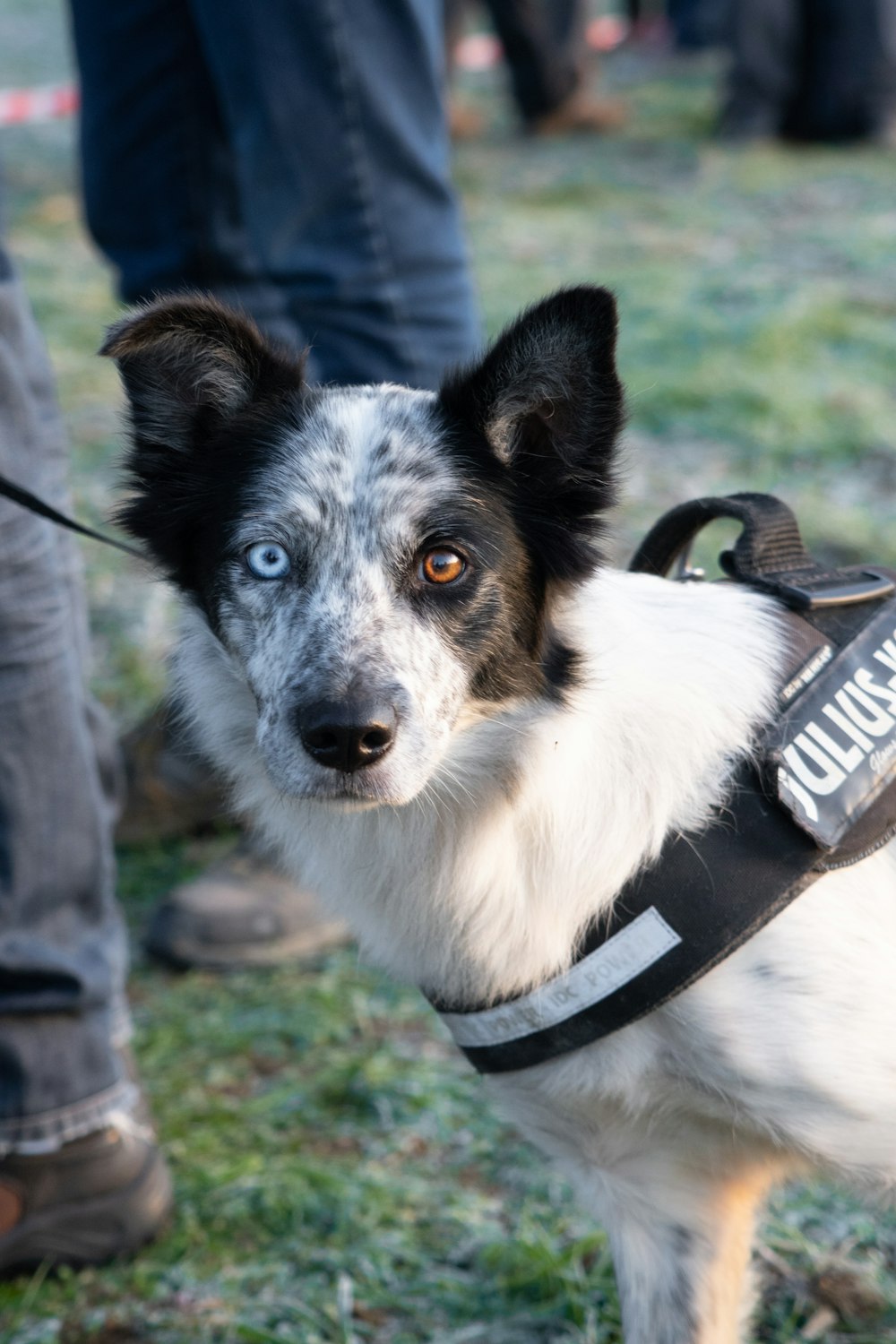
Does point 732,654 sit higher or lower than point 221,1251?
higher

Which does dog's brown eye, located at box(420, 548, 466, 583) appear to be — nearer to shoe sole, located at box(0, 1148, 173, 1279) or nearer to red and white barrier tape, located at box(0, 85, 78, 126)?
shoe sole, located at box(0, 1148, 173, 1279)

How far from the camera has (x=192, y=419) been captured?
6.82 ft

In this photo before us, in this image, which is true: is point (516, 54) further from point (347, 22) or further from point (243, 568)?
point (243, 568)

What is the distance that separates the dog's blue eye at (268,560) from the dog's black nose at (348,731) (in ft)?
0.88

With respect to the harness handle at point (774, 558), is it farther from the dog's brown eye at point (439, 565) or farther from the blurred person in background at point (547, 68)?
the blurred person in background at point (547, 68)

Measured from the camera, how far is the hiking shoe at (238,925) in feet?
10.8

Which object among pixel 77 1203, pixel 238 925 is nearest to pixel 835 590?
pixel 77 1203

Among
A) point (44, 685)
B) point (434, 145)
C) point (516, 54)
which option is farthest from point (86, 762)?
point (516, 54)

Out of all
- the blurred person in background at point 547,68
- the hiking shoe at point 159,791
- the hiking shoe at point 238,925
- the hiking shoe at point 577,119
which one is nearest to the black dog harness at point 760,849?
the hiking shoe at point 238,925

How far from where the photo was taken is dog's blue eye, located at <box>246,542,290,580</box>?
1.96 m

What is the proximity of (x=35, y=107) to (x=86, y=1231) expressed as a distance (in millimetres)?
10427

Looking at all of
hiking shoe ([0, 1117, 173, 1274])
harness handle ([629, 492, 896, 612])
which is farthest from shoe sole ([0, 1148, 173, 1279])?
harness handle ([629, 492, 896, 612])

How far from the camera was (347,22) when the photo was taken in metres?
2.81

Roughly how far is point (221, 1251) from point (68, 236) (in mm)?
7435
